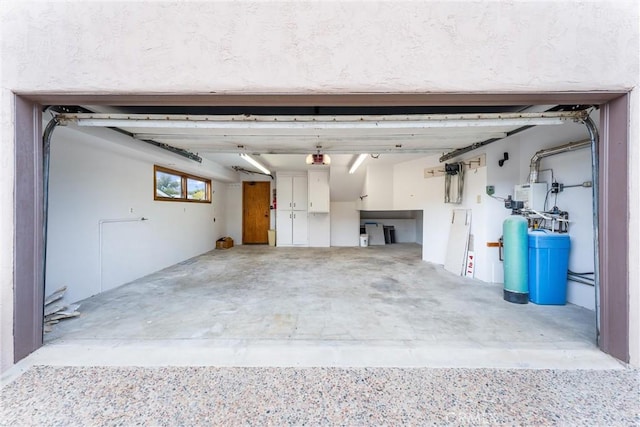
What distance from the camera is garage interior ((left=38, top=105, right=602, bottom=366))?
223 cm

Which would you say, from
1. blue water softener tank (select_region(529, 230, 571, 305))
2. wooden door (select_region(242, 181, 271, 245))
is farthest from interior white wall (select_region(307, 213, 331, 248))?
blue water softener tank (select_region(529, 230, 571, 305))

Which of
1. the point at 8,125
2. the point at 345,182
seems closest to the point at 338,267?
the point at 345,182

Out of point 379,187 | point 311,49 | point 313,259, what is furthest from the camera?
point 379,187

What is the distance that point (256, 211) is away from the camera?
26.1ft

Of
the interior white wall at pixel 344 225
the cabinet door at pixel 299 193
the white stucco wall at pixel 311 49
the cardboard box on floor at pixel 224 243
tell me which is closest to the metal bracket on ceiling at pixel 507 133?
the white stucco wall at pixel 311 49

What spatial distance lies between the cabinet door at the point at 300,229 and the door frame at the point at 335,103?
5.65m

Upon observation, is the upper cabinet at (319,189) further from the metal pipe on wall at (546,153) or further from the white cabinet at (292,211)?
the metal pipe on wall at (546,153)

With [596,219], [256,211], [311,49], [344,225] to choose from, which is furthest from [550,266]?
[256,211]

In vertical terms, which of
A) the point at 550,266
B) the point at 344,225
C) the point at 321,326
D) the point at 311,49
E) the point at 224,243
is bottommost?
the point at 321,326

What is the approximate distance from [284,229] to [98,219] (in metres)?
4.66

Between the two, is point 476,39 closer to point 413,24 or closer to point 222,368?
A: point 413,24

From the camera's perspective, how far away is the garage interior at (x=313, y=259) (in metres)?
2.23

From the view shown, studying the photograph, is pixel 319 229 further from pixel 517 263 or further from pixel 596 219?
pixel 596 219

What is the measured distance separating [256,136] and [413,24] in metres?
2.03
